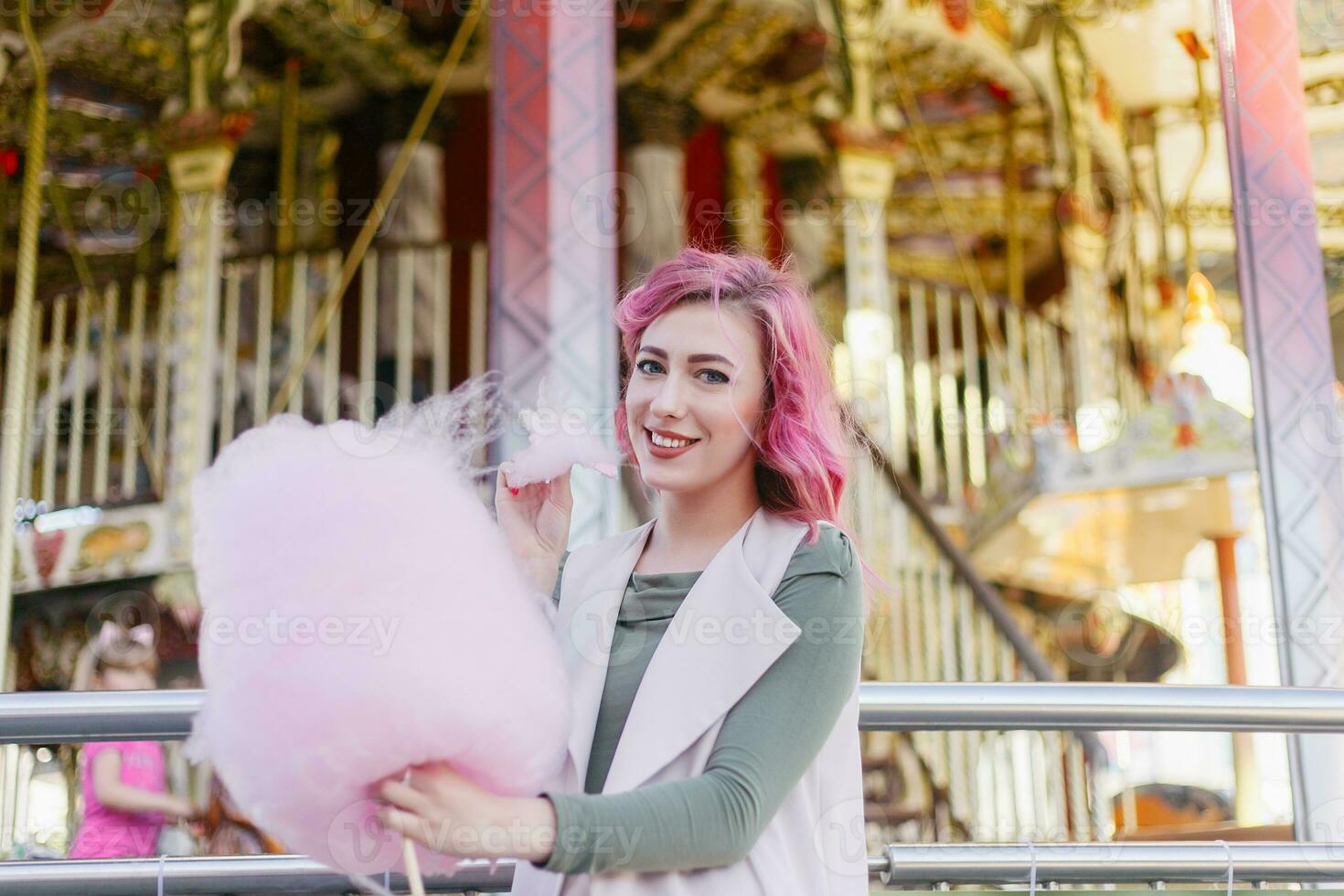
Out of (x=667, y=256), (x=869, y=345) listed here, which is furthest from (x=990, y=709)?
(x=667, y=256)

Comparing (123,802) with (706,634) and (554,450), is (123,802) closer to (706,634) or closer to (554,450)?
(554,450)

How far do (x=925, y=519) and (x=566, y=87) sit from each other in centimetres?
274

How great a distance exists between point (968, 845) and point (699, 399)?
0.76 metres

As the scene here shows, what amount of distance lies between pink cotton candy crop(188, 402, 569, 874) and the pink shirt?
2.92 metres

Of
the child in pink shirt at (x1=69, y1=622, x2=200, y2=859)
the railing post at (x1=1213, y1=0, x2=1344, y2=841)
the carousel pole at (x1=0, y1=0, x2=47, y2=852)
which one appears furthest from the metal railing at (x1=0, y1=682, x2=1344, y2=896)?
the carousel pole at (x1=0, y1=0, x2=47, y2=852)

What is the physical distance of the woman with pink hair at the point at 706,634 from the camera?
108 cm

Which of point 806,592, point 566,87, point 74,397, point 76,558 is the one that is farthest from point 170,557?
point 806,592

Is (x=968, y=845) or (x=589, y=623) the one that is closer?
(x=589, y=623)

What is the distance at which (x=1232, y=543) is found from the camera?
18.7ft

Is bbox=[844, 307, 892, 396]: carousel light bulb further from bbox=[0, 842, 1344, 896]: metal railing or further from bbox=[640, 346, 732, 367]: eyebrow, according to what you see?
bbox=[640, 346, 732, 367]: eyebrow

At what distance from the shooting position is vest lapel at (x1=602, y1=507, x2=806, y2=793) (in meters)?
1.19

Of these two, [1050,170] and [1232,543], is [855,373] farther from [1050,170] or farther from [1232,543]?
[1050,170]

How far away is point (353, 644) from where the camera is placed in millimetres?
1073

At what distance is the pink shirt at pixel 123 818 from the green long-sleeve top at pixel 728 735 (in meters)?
2.90
